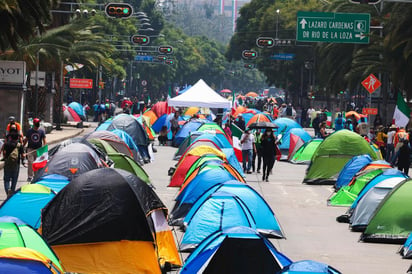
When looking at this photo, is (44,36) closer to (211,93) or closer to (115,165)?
(211,93)

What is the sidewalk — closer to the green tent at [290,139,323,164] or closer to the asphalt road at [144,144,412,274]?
the green tent at [290,139,323,164]

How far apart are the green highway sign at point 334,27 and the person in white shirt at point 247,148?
431 inches

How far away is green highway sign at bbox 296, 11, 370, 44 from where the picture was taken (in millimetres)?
40425

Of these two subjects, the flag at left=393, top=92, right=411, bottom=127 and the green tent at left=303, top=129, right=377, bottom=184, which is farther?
the flag at left=393, top=92, right=411, bottom=127

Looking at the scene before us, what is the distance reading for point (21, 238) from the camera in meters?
12.1

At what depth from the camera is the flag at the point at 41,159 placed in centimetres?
2402

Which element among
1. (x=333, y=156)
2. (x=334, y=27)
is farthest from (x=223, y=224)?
(x=334, y=27)

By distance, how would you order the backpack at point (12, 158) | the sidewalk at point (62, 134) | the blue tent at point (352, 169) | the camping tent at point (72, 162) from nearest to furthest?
the backpack at point (12, 158), the camping tent at point (72, 162), the blue tent at point (352, 169), the sidewalk at point (62, 134)

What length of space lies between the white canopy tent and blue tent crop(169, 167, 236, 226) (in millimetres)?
25956

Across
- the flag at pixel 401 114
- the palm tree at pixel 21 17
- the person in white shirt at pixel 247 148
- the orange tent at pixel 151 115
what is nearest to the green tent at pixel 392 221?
the palm tree at pixel 21 17

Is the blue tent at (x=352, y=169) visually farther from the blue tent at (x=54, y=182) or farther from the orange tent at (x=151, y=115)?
the orange tent at (x=151, y=115)

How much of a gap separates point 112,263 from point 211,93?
113ft

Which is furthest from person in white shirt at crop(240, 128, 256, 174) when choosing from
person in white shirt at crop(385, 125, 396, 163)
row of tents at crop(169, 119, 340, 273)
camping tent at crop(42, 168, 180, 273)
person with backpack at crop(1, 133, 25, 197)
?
camping tent at crop(42, 168, 180, 273)

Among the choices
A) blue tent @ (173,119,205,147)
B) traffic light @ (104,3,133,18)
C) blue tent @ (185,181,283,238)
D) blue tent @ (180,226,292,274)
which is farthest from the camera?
blue tent @ (173,119,205,147)
